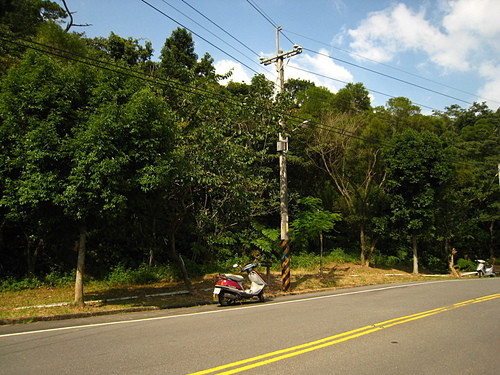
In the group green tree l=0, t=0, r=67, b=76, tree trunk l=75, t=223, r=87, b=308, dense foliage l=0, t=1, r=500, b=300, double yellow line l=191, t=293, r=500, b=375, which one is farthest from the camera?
green tree l=0, t=0, r=67, b=76

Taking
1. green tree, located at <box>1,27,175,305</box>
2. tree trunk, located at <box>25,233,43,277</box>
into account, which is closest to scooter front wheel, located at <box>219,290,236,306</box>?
green tree, located at <box>1,27,175,305</box>

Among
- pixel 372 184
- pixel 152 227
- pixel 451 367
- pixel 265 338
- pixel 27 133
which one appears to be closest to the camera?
pixel 451 367

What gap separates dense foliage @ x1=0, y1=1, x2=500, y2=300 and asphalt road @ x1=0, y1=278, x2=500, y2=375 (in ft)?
11.6

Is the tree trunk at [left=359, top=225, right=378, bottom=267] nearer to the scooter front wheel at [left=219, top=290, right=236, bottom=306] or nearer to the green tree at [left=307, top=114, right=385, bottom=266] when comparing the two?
the green tree at [left=307, top=114, right=385, bottom=266]

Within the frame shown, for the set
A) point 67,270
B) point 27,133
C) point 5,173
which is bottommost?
point 67,270

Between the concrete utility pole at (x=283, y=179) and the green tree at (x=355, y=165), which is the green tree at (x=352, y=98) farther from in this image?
the concrete utility pole at (x=283, y=179)

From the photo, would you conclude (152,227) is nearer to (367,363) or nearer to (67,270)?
(67,270)

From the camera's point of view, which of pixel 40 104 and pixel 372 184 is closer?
pixel 40 104

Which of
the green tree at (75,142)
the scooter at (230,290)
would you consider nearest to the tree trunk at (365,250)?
the scooter at (230,290)

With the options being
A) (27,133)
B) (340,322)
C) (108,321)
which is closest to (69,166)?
(27,133)

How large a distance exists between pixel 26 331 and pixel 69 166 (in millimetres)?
4537

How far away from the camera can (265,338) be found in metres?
6.96

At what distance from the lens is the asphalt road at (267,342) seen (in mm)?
5371

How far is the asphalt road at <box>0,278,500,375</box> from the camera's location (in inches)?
211
